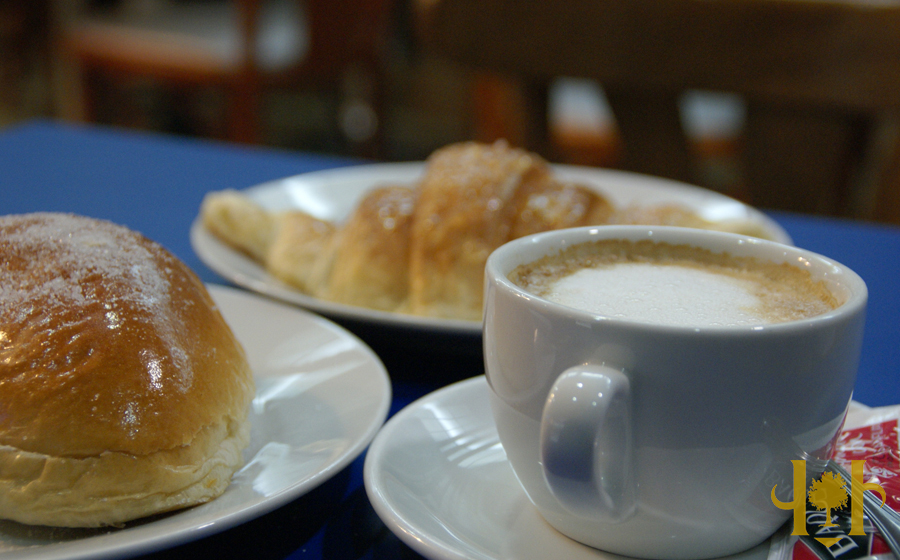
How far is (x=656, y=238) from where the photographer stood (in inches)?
23.3

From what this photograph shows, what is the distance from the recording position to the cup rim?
1.38 feet

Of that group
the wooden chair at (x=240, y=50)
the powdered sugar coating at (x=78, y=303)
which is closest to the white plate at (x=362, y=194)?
the powdered sugar coating at (x=78, y=303)

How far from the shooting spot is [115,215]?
130cm

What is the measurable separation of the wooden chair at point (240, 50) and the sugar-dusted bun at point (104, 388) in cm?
295

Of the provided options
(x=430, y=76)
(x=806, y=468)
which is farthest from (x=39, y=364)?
(x=430, y=76)

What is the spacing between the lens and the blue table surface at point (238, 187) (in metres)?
0.53

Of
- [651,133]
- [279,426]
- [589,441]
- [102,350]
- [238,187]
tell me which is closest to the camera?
[589,441]

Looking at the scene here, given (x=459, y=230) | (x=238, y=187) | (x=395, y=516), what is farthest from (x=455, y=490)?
(x=238, y=187)

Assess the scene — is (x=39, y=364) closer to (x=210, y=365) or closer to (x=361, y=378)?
(x=210, y=365)

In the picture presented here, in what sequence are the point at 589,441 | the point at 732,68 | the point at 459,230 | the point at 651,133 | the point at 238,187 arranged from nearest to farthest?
the point at 589,441 → the point at 459,230 → the point at 238,187 → the point at 732,68 → the point at 651,133

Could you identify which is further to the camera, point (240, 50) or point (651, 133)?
point (240, 50)

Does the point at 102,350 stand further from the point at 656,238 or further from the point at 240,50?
the point at 240,50

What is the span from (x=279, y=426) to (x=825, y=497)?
15.6 inches

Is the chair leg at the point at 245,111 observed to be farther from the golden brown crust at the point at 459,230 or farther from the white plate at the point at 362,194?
the golden brown crust at the point at 459,230
